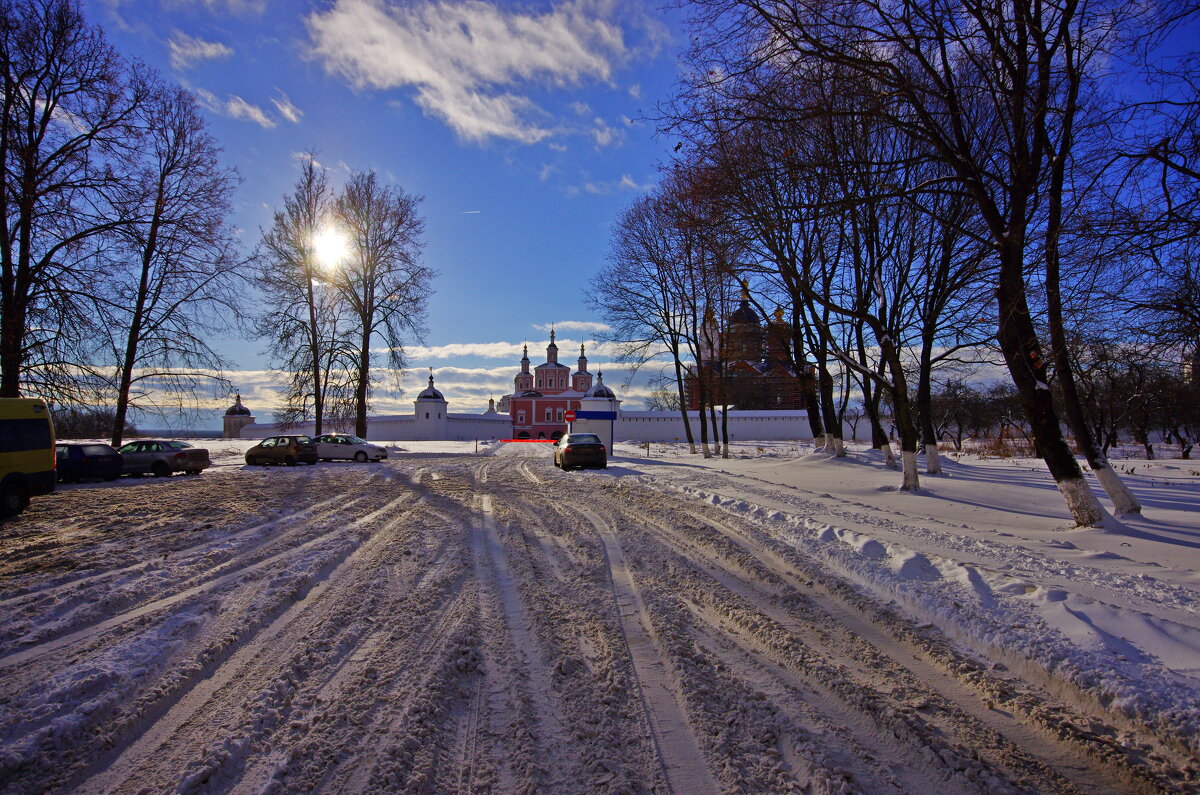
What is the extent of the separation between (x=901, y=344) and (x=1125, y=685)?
16626 millimetres

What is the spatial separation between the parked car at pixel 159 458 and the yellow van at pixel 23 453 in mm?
9203

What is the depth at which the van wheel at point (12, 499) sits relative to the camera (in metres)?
10.2

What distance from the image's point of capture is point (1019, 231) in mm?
8672

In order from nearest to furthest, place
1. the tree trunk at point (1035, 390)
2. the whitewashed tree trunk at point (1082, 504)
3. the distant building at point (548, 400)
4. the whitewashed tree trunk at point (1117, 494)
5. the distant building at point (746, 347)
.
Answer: the whitewashed tree trunk at point (1082, 504)
the tree trunk at point (1035, 390)
the whitewashed tree trunk at point (1117, 494)
the distant building at point (746, 347)
the distant building at point (548, 400)

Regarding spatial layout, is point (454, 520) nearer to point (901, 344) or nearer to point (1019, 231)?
point (1019, 231)

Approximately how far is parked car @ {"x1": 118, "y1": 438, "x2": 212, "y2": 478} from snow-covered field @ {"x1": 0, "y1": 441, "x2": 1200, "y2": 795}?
43.8 feet

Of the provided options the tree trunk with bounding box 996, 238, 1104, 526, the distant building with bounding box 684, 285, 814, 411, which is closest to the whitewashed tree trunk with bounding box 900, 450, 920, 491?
the tree trunk with bounding box 996, 238, 1104, 526

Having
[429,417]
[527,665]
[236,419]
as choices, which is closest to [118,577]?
[527,665]

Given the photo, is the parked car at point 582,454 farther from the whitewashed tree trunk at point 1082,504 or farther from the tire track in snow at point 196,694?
the tire track in snow at point 196,694

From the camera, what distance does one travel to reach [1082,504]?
8500 millimetres

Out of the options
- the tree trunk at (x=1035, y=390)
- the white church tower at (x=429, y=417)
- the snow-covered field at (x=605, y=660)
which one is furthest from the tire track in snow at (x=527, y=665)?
the white church tower at (x=429, y=417)

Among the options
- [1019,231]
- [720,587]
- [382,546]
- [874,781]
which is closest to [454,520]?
[382,546]

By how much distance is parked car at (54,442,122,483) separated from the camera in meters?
17.1

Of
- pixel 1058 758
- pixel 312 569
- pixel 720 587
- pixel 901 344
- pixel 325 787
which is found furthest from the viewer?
pixel 901 344
